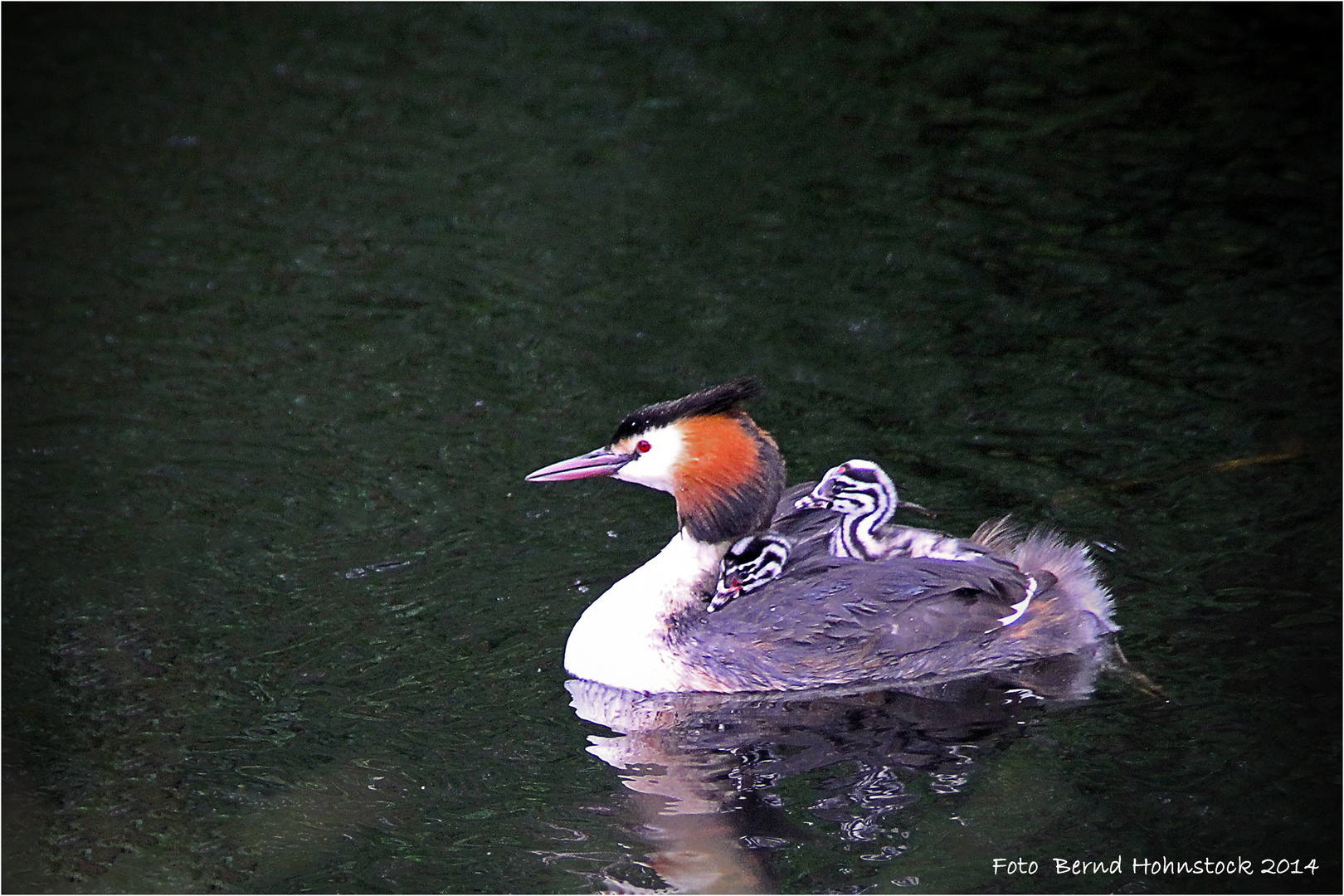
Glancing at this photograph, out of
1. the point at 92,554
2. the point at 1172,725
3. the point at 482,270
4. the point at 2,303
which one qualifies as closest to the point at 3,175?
the point at 2,303

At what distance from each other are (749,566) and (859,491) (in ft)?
1.70

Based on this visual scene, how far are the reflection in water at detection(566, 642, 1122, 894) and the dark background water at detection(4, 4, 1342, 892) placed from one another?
8cm

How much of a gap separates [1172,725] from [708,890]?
1865mm

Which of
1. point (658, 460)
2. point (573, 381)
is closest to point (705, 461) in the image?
point (658, 460)

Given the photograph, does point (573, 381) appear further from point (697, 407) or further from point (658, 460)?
point (697, 407)

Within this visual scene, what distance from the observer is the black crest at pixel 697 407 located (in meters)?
6.24

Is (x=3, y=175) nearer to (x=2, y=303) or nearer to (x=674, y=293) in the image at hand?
(x=2, y=303)

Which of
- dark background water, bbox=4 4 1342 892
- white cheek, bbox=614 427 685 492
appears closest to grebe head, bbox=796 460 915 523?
white cheek, bbox=614 427 685 492

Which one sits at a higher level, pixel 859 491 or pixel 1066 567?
pixel 859 491

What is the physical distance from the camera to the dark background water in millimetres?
5703

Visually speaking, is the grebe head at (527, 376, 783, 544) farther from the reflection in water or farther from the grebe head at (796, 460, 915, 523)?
the reflection in water

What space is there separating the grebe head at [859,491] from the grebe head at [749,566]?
274 mm

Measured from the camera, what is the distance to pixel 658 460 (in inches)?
251

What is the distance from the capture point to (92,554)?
7.17 m
